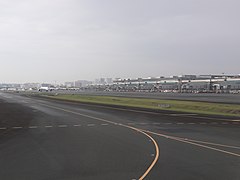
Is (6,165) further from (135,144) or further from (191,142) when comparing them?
(191,142)

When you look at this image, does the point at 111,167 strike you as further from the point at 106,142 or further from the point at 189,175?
the point at 106,142

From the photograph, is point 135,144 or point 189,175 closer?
point 189,175

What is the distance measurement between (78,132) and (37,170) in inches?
384

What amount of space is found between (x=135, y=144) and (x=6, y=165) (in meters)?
6.56

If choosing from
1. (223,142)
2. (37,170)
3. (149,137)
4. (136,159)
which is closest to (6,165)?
(37,170)

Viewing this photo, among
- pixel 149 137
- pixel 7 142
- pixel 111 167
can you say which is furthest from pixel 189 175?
pixel 7 142

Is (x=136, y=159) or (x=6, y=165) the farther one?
(x=136, y=159)

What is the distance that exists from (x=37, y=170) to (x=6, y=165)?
147 centimetres

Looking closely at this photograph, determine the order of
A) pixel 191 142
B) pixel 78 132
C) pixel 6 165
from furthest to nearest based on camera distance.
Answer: pixel 78 132
pixel 191 142
pixel 6 165

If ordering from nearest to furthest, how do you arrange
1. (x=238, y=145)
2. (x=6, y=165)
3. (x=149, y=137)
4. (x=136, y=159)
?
(x=6, y=165) < (x=136, y=159) < (x=238, y=145) < (x=149, y=137)

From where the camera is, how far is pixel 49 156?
1277 centimetres

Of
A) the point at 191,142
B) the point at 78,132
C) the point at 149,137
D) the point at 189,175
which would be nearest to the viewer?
the point at 189,175

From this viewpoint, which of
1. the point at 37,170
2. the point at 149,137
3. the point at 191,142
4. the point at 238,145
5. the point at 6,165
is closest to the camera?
the point at 37,170

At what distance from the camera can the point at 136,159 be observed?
12055mm
